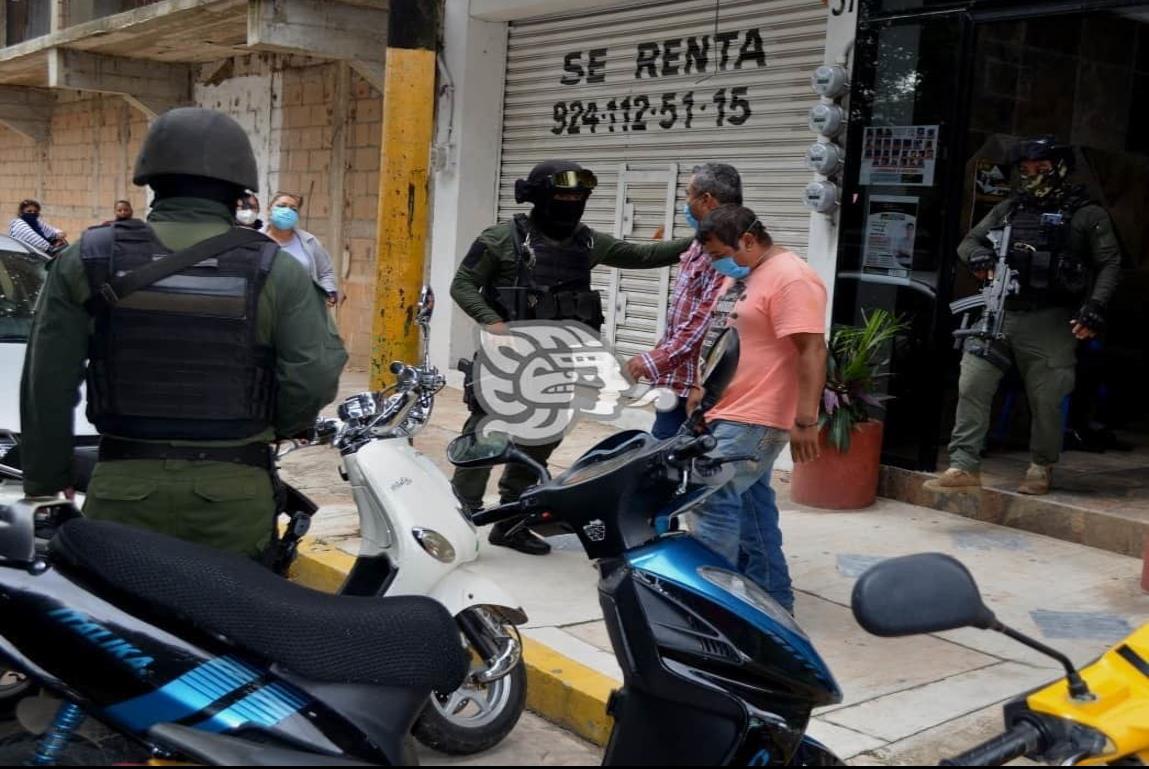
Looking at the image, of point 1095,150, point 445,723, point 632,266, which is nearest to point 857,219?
point 632,266

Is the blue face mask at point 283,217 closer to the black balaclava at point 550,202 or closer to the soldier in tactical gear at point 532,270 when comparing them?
the soldier in tactical gear at point 532,270

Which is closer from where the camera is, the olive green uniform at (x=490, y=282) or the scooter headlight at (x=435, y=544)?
the scooter headlight at (x=435, y=544)

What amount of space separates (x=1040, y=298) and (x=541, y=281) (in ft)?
8.88

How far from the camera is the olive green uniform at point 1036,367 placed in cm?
661

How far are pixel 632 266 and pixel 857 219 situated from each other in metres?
1.82

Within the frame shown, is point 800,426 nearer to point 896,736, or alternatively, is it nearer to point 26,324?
point 896,736

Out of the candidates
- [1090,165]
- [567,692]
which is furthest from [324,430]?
[1090,165]

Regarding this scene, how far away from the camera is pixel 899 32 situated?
7.26 metres

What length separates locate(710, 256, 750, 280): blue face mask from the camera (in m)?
4.75

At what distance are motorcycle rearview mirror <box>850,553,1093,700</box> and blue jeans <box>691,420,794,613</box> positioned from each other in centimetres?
219

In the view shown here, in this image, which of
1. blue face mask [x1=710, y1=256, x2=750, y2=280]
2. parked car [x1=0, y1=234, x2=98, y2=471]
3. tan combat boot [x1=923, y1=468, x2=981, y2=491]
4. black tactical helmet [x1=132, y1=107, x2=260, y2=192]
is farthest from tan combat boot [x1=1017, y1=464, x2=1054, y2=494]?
black tactical helmet [x1=132, y1=107, x2=260, y2=192]

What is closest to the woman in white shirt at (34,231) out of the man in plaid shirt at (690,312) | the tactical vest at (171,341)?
the man in plaid shirt at (690,312)

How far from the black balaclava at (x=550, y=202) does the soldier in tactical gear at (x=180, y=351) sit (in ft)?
8.53

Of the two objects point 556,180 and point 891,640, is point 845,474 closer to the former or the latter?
point 891,640
